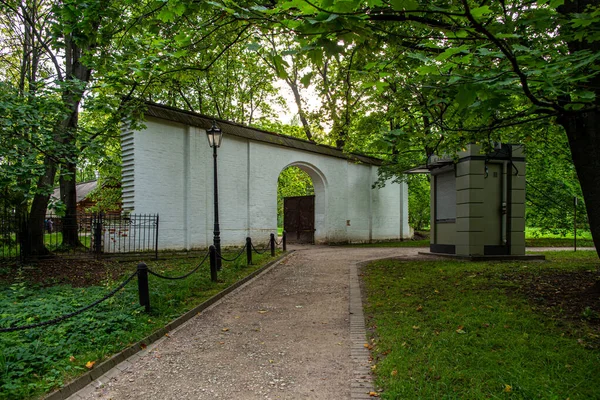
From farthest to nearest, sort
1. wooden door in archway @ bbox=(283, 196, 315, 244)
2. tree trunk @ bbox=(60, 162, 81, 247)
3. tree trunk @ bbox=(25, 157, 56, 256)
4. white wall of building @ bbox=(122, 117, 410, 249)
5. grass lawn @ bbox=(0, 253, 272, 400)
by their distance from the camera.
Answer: wooden door in archway @ bbox=(283, 196, 315, 244) → white wall of building @ bbox=(122, 117, 410, 249) → tree trunk @ bbox=(60, 162, 81, 247) → tree trunk @ bbox=(25, 157, 56, 256) → grass lawn @ bbox=(0, 253, 272, 400)

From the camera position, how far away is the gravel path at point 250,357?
11.1 ft

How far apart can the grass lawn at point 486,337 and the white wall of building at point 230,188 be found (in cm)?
748

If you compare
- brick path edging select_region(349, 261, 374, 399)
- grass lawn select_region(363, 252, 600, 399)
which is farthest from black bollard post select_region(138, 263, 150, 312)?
grass lawn select_region(363, 252, 600, 399)

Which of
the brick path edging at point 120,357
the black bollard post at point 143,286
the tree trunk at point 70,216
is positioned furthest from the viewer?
the tree trunk at point 70,216

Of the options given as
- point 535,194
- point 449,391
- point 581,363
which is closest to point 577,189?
point 535,194

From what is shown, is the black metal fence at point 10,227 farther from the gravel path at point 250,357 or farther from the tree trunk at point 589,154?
the tree trunk at point 589,154

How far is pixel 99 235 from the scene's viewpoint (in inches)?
401

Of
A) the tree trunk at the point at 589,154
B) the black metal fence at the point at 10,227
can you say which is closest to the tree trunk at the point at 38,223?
the black metal fence at the point at 10,227

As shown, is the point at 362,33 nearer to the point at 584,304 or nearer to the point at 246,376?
the point at 246,376

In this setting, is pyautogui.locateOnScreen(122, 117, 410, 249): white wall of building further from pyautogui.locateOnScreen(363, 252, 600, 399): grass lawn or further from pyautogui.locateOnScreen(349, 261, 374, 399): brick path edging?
pyautogui.locateOnScreen(349, 261, 374, 399): brick path edging

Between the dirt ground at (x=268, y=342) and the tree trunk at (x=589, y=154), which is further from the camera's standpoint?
the tree trunk at (x=589, y=154)

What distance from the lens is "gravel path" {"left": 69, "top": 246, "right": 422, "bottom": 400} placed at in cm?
338

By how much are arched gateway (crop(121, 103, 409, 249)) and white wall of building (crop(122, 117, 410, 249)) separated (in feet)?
0.10

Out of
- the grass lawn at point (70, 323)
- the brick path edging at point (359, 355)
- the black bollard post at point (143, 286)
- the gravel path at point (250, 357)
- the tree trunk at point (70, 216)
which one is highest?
the tree trunk at point (70, 216)
